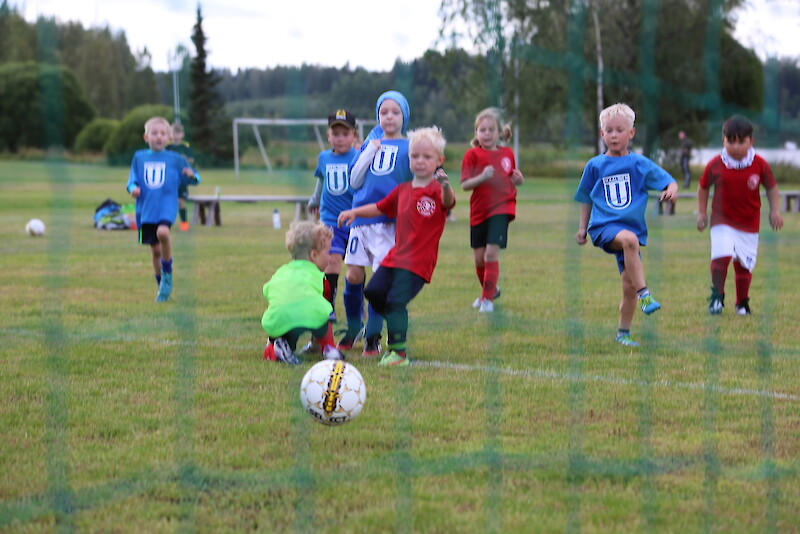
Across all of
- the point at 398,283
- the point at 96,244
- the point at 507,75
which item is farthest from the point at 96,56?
the point at 398,283

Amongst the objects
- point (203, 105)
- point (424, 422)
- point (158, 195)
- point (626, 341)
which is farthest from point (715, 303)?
point (203, 105)

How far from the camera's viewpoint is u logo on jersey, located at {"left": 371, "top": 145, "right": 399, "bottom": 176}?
583 centimetres

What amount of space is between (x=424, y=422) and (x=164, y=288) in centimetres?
450

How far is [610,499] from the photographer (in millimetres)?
3209

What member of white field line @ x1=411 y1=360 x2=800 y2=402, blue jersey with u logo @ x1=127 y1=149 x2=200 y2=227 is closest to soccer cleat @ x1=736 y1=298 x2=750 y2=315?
white field line @ x1=411 y1=360 x2=800 y2=402

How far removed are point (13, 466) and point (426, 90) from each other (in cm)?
1528

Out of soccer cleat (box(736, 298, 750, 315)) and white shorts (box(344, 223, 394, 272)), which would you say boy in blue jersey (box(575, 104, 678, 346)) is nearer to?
white shorts (box(344, 223, 394, 272))

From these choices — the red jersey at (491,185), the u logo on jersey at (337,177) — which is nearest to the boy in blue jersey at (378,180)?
the u logo on jersey at (337,177)

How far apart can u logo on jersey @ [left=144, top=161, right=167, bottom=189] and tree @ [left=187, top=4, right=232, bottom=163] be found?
21942mm

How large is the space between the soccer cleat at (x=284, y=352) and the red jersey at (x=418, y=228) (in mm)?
734

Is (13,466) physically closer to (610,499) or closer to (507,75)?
(610,499)

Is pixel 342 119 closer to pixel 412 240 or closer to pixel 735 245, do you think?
pixel 412 240

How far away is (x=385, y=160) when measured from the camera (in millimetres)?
5848

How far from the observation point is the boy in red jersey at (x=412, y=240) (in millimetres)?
5359
